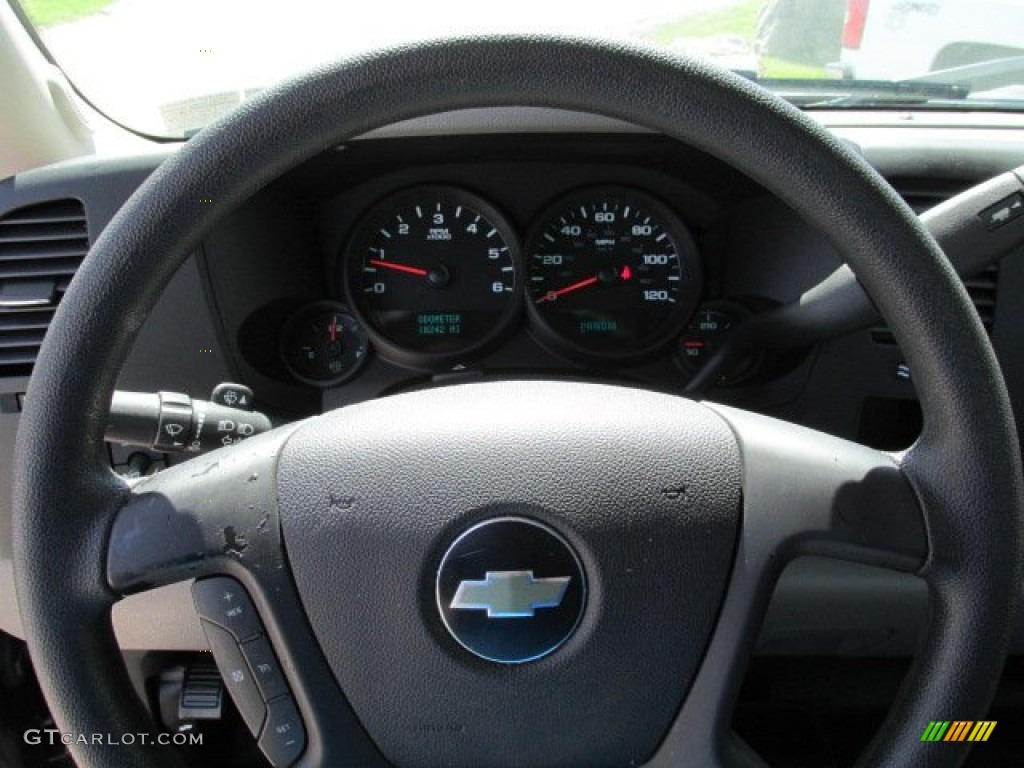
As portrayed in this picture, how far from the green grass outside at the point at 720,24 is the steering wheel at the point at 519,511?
1071 millimetres

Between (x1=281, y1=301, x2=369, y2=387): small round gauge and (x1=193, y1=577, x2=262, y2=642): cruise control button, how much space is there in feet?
3.72

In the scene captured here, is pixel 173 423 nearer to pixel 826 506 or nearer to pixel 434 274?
pixel 826 506

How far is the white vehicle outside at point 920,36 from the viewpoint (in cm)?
215

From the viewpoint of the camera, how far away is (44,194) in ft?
5.84

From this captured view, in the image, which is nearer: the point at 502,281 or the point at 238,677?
the point at 238,677

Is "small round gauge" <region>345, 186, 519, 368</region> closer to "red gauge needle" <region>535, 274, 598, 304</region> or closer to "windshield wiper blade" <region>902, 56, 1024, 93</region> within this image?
"red gauge needle" <region>535, 274, 598, 304</region>

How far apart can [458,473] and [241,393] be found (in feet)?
1.82

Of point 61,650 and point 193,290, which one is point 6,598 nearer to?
point 193,290

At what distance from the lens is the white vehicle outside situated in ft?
7.04

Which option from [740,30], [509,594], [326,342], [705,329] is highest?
[740,30]

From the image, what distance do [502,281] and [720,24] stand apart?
66 cm

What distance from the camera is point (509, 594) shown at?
1.03 metres

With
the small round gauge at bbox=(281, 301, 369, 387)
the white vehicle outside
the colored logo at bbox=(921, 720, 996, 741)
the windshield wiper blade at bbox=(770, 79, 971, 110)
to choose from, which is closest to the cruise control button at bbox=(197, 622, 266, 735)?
the colored logo at bbox=(921, 720, 996, 741)

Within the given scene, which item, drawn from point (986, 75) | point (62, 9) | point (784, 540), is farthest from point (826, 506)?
point (62, 9)
